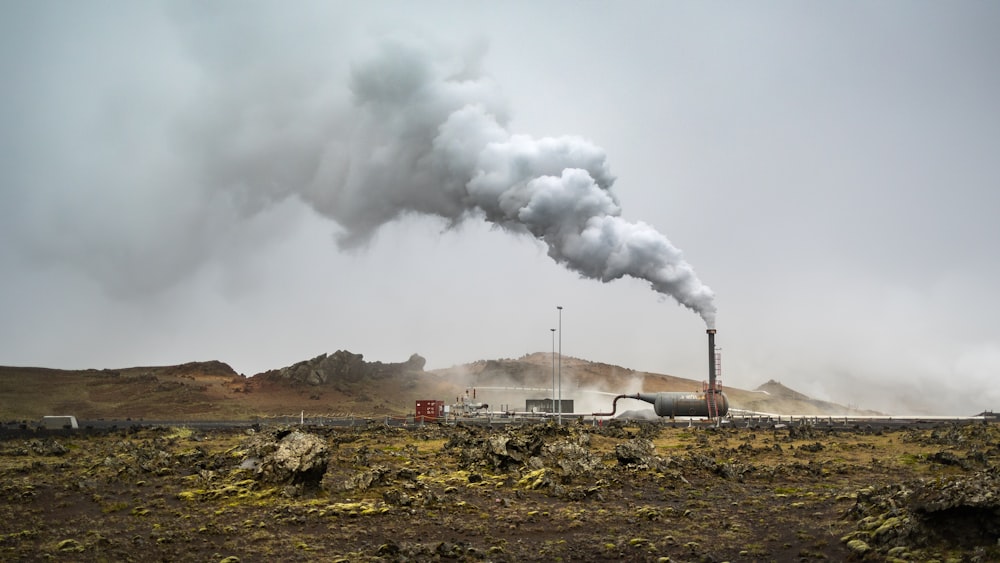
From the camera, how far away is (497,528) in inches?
933

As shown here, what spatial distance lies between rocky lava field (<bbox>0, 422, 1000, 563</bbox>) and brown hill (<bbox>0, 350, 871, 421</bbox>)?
59766 millimetres

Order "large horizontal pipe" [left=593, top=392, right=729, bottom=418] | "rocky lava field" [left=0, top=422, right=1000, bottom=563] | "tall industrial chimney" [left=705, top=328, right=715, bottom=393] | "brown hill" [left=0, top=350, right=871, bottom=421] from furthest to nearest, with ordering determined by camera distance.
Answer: "brown hill" [left=0, top=350, right=871, bottom=421] < "large horizontal pipe" [left=593, top=392, right=729, bottom=418] < "tall industrial chimney" [left=705, top=328, right=715, bottom=393] < "rocky lava field" [left=0, top=422, right=1000, bottom=563]

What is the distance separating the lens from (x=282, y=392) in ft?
435

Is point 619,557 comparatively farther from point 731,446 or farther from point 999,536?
point 731,446

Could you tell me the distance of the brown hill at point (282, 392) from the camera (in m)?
110

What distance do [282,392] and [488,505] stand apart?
374 feet

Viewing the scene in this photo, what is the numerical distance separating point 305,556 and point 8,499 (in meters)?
16.3

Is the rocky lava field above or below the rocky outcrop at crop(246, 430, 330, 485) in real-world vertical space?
below

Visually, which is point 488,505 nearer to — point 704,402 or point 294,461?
point 294,461

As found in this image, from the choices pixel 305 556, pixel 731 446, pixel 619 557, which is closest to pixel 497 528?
pixel 619 557

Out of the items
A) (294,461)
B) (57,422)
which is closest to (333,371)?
(57,422)

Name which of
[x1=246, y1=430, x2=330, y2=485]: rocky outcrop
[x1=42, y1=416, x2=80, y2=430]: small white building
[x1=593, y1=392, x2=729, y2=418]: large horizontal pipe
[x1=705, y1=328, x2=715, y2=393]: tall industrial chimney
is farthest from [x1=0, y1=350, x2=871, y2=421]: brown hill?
[x1=246, y1=430, x2=330, y2=485]: rocky outcrop

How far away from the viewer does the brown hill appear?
110m

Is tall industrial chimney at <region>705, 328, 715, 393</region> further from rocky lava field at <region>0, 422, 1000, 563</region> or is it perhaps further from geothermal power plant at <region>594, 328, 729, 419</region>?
rocky lava field at <region>0, 422, 1000, 563</region>
